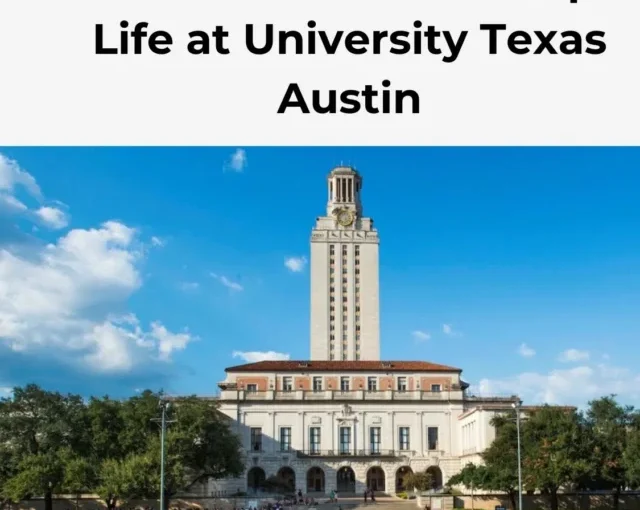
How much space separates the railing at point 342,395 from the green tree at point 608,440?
2276 centimetres

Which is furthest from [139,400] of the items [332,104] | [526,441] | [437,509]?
[332,104]

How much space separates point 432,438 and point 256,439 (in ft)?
52.7

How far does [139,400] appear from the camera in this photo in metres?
61.9

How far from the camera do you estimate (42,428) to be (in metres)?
59.4

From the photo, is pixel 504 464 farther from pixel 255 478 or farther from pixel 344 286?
pixel 344 286

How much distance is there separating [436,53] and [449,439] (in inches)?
2894

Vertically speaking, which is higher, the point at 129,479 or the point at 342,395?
the point at 342,395

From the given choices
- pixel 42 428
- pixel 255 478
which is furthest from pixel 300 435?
pixel 42 428

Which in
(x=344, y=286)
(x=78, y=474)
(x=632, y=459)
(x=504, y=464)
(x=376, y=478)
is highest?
(x=344, y=286)

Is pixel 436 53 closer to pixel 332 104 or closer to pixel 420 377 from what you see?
pixel 332 104

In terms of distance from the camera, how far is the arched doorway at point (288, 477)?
8244 centimetres

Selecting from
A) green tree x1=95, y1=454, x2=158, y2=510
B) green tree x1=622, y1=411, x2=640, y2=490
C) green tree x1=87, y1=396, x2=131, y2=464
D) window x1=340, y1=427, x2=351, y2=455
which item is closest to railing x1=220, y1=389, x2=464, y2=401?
window x1=340, y1=427, x2=351, y2=455

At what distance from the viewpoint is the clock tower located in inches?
4498

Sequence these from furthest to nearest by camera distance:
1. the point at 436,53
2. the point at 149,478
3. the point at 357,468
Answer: the point at 357,468 → the point at 149,478 → the point at 436,53
